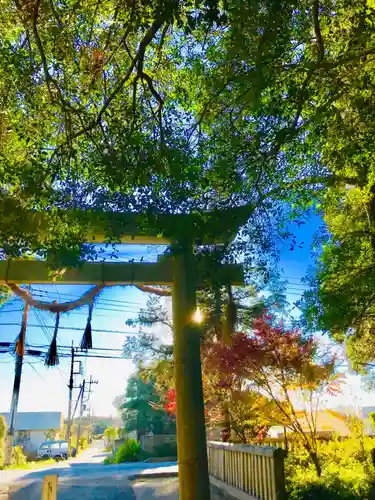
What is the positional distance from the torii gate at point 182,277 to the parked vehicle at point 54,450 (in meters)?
18.1

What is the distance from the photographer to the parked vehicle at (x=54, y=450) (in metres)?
20.9

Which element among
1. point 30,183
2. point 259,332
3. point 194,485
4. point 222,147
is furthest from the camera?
point 259,332

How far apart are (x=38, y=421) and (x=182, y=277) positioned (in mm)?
28854

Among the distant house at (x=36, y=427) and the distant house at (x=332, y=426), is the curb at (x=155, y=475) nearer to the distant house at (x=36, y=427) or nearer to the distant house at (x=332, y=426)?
the distant house at (x=332, y=426)

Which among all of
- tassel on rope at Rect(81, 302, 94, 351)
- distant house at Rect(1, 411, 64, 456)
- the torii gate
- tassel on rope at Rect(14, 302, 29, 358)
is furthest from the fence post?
distant house at Rect(1, 411, 64, 456)

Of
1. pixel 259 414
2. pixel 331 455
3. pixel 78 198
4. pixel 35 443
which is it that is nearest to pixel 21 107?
pixel 78 198

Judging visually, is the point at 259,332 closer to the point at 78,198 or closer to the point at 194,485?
the point at 194,485

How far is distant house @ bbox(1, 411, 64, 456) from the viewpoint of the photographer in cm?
2840

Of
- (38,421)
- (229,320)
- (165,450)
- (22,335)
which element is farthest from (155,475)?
(38,421)

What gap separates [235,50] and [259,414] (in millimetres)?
4448

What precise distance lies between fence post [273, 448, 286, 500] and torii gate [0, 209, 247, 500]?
0.66 metres

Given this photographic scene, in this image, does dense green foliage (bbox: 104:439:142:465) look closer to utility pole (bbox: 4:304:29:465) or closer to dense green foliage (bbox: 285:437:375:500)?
utility pole (bbox: 4:304:29:465)

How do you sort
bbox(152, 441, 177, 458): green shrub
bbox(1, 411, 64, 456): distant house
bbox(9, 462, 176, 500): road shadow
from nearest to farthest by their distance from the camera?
1. bbox(9, 462, 176, 500): road shadow
2. bbox(152, 441, 177, 458): green shrub
3. bbox(1, 411, 64, 456): distant house

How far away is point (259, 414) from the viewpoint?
5.78m
